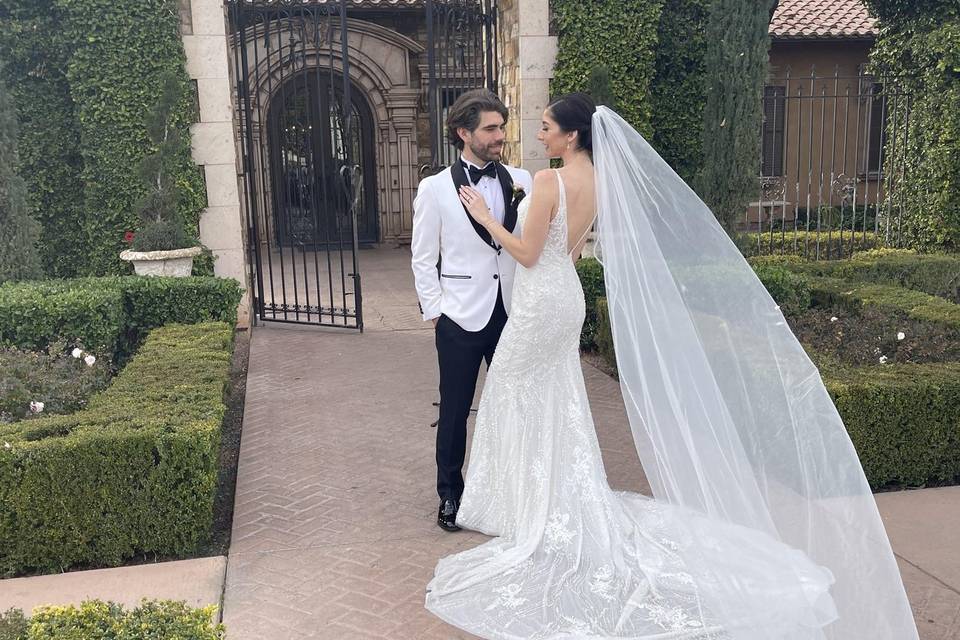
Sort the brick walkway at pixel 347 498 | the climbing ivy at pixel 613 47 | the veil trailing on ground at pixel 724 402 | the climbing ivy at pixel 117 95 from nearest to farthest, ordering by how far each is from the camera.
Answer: the veil trailing on ground at pixel 724 402 < the brick walkway at pixel 347 498 < the climbing ivy at pixel 117 95 < the climbing ivy at pixel 613 47

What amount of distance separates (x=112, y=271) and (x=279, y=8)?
9.73ft

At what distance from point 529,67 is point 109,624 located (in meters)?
7.37

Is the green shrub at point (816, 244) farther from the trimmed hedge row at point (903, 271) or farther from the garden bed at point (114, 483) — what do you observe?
the garden bed at point (114, 483)

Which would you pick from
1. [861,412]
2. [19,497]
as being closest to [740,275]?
[861,412]

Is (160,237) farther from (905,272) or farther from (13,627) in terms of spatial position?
(905,272)

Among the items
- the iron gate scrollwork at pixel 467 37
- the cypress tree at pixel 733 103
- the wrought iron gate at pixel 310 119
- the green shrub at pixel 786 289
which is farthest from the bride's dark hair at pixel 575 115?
the iron gate scrollwork at pixel 467 37

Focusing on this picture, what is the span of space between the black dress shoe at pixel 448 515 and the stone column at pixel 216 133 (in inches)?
205

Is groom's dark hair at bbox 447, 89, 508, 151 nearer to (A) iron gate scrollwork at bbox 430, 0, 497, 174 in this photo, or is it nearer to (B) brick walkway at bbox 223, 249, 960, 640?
(B) brick walkway at bbox 223, 249, 960, 640

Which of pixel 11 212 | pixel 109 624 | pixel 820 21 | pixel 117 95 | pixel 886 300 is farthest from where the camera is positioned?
pixel 820 21

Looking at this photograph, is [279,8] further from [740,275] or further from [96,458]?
[740,275]

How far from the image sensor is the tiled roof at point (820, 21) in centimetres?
1595

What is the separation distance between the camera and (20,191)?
24.4 feet

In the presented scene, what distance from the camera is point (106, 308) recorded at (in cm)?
636

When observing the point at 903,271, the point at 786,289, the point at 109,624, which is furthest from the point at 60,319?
the point at 903,271
